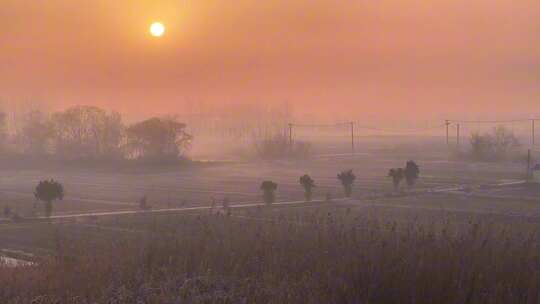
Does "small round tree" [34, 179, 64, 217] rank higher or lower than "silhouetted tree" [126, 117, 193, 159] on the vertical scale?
lower

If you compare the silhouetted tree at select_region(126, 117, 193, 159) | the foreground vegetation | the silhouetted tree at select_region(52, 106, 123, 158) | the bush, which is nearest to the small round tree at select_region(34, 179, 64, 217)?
the foreground vegetation

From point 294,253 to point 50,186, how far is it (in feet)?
79.3

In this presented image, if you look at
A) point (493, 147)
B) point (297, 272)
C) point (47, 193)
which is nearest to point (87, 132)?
point (493, 147)

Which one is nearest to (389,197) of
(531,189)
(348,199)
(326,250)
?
(348,199)

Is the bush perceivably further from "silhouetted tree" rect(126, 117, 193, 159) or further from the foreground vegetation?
the foreground vegetation

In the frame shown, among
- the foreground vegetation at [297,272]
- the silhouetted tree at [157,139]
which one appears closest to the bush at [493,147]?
the silhouetted tree at [157,139]

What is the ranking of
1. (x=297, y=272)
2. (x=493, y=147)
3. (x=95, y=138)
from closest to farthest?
(x=297, y=272) < (x=493, y=147) < (x=95, y=138)

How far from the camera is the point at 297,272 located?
848 cm

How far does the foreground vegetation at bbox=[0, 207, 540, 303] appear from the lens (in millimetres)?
7082

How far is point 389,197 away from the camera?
1486 inches

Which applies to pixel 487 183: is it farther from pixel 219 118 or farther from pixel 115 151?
pixel 219 118

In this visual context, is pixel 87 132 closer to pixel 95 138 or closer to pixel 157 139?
pixel 95 138

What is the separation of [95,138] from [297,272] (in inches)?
2966

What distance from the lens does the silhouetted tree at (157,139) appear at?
75.1 metres
